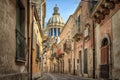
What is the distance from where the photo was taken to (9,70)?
7.31 m

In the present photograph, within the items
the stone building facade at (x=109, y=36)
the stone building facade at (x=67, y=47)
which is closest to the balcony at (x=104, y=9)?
the stone building facade at (x=109, y=36)

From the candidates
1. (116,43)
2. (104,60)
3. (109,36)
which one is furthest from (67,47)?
(116,43)

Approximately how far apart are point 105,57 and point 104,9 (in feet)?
10.5

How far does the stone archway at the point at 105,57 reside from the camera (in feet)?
55.3

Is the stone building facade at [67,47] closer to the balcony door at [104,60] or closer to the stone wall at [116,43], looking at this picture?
the balcony door at [104,60]

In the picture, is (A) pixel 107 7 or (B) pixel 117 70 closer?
(B) pixel 117 70

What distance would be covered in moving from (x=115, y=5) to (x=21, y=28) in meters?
6.69

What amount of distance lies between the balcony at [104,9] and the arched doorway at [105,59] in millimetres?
1789

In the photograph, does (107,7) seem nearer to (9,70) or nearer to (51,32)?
(9,70)

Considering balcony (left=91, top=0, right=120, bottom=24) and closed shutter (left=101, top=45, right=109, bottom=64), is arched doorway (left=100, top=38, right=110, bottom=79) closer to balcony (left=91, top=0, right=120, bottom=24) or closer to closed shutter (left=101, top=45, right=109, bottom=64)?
closed shutter (left=101, top=45, right=109, bottom=64)

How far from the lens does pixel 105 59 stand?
17.6m

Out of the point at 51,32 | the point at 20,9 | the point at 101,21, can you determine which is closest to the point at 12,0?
the point at 20,9

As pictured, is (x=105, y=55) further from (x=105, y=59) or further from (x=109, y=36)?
(x=109, y=36)

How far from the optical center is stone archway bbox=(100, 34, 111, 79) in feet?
55.3
